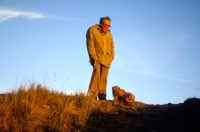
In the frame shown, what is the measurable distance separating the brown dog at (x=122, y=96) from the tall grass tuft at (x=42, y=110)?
1192mm

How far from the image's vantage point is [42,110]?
21.0ft

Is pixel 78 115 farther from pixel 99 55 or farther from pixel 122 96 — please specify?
pixel 99 55

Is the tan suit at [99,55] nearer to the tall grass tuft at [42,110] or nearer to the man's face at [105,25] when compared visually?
the man's face at [105,25]

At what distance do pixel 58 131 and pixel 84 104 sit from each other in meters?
1.24

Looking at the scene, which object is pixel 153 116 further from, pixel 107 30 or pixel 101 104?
pixel 107 30

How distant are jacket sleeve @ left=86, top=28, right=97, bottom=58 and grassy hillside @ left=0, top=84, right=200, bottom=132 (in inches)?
55.5

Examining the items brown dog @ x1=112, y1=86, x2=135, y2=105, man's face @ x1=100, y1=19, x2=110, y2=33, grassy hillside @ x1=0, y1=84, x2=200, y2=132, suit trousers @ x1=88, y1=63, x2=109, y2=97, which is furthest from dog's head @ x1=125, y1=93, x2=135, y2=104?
man's face @ x1=100, y1=19, x2=110, y2=33

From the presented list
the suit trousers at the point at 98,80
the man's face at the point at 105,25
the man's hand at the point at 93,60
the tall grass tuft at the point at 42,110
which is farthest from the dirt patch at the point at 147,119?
the man's face at the point at 105,25

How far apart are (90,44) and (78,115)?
252 cm

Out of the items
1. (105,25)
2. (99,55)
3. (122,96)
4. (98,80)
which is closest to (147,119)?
(122,96)

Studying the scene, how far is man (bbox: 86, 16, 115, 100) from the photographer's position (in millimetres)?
8094

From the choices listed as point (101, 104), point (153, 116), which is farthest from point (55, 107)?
point (153, 116)

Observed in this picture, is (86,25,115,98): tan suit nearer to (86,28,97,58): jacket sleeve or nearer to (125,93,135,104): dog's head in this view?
(86,28,97,58): jacket sleeve

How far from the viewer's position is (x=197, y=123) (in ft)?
17.5
